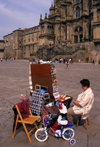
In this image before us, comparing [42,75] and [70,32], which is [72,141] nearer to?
[42,75]

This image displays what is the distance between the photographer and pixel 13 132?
380 cm

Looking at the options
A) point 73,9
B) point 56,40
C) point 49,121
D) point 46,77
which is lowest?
point 49,121

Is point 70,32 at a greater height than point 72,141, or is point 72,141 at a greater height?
point 70,32

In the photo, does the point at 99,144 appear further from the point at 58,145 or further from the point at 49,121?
the point at 49,121

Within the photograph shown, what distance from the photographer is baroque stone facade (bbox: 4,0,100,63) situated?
4069 cm

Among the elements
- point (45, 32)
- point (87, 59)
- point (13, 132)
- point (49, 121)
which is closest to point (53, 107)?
point (49, 121)

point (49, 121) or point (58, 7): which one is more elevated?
point (58, 7)

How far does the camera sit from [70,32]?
2217 inches

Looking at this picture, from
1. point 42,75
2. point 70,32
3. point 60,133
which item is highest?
point 70,32

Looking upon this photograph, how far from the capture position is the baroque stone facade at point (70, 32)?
40.7 m

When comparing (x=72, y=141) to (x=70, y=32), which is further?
(x=70, y=32)

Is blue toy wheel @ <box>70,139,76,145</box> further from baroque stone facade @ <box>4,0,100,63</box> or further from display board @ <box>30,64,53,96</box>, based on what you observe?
baroque stone facade @ <box>4,0,100,63</box>

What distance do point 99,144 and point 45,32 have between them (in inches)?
2255

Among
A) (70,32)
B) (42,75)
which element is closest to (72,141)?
(42,75)
